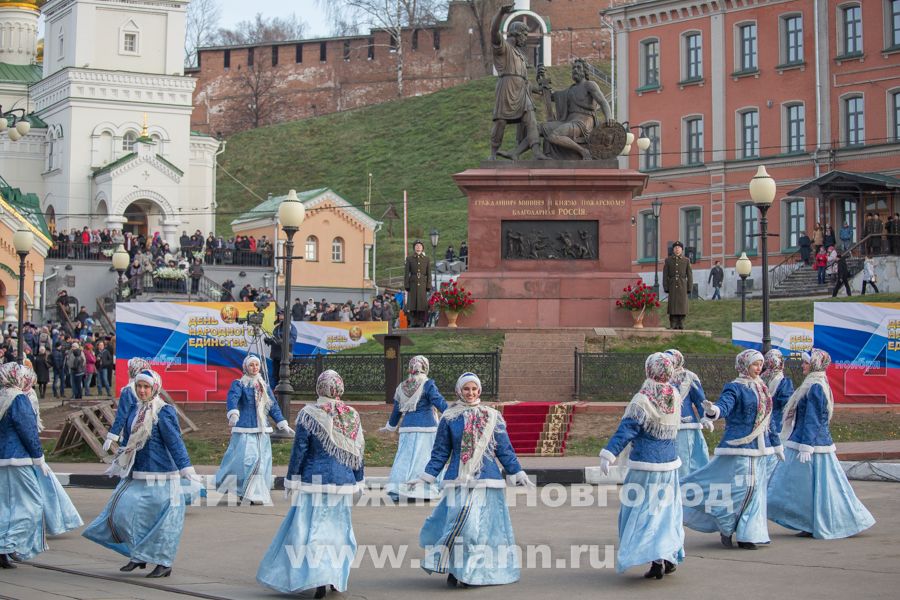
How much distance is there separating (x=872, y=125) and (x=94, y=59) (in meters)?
36.1

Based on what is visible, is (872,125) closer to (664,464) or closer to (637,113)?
(637,113)

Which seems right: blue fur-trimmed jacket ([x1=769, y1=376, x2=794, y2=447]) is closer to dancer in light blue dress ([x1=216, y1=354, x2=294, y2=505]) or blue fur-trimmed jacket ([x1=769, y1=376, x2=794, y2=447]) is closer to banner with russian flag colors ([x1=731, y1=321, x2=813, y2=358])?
dancer in light blue dress ([x1=216, y1=354, x2=294, y2=505])

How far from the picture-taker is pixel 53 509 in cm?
1321

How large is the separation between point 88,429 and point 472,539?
41.7 feet

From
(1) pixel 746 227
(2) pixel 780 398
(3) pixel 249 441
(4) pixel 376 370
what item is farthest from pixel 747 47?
(2) pixel 780 398

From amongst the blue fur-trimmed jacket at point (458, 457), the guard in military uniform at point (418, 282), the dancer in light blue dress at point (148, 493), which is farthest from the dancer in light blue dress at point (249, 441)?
the guard in military uniform at point (418, 282)

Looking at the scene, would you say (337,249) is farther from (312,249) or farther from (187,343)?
(187,343)

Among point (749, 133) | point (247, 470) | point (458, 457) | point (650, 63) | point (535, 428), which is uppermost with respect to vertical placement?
point (650, 63)

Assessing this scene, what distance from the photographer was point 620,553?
36.7 feet

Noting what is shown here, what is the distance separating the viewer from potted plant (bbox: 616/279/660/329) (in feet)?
85.8

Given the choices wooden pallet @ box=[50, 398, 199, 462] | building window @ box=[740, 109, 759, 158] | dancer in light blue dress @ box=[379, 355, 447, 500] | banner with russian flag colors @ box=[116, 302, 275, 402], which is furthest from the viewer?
building window @ box=[740, 109, 759, 158]

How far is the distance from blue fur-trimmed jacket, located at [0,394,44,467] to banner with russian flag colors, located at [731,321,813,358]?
1785cm

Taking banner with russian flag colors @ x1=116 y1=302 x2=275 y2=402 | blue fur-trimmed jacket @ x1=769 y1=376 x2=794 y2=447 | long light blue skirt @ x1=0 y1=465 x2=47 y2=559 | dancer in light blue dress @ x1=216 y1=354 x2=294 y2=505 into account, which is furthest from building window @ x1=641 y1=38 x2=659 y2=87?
long light blue skirt @ x1=0 y1=465 x2=47 y2=559

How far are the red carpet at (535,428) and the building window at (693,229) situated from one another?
3523 centimetres
